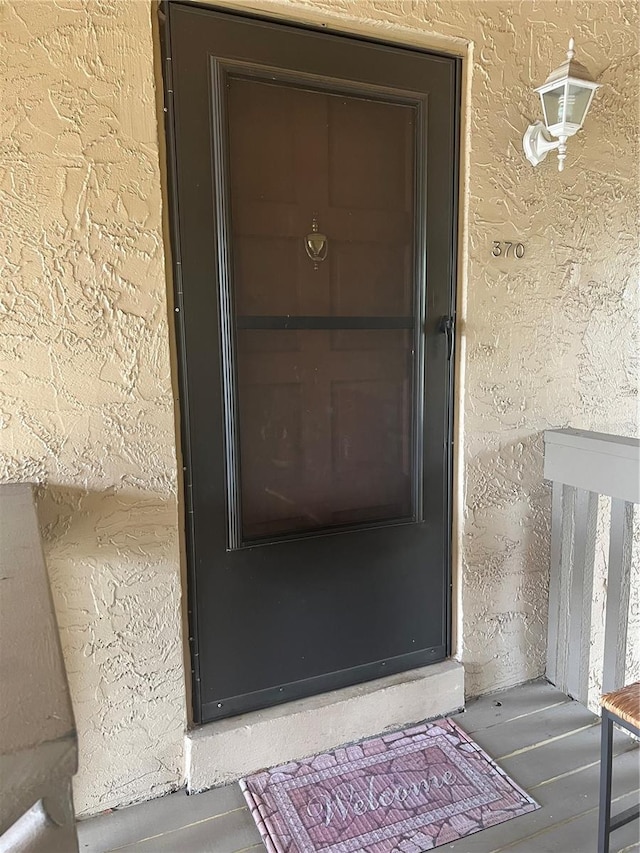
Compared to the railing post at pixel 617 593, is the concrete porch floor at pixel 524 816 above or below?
below

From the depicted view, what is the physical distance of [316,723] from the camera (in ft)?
5.86

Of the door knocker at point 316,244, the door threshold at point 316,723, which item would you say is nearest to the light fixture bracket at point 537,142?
the door knocker at point 316,244

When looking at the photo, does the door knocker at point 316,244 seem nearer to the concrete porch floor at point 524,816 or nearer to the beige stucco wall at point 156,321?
the beige stucco wall at point 156,321

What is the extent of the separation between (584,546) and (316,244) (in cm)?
137

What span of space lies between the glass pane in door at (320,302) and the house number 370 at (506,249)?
305 millimetres

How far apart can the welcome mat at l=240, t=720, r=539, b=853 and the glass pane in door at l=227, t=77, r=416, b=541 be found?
715mm

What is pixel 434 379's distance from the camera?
6.15ft

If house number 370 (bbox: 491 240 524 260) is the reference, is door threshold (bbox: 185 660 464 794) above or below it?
below

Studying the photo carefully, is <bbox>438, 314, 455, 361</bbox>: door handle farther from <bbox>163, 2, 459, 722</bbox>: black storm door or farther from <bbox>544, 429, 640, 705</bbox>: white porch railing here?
<bbox>544, 429, 640, 705</bbox>: white porch railing

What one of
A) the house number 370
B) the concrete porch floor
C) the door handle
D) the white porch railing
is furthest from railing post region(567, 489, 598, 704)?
the house number 370

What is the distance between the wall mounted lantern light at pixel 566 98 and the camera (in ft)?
5.47

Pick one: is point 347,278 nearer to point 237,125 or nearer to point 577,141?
point 237,125

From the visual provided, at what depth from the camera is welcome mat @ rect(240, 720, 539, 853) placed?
4.90 feet

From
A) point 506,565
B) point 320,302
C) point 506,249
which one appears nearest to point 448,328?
point 506,249
